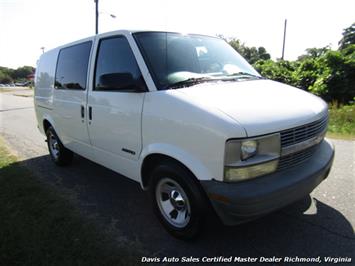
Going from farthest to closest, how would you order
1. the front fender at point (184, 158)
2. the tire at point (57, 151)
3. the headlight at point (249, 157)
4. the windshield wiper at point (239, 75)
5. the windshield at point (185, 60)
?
the tire at point (57, 151)
the windshield wiper at point (239, 75)
the windshield at point (185, 60)
the front fender at point (184, 158)
the headlight at point (249, 157)

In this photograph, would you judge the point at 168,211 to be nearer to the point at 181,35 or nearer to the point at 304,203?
the point at 304,203

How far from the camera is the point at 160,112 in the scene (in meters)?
2.80

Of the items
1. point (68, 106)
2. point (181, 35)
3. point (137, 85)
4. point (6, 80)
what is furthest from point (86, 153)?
point (6, 80)

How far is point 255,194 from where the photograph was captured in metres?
2.33

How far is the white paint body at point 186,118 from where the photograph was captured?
7.87ft

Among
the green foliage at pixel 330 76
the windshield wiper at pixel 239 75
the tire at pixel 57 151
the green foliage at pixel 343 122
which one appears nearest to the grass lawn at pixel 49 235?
the tire at pixel 57 151

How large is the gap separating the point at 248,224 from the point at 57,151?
3891 millimetres

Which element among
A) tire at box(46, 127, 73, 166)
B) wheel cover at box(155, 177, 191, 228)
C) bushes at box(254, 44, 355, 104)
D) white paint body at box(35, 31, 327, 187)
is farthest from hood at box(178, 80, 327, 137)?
bushes at box(254, 44, 355, 104)

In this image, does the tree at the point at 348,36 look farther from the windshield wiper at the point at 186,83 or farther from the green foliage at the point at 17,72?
the green foliage at the point at 17,72

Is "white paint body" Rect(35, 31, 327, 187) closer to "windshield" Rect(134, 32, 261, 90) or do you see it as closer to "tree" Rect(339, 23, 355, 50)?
"windshield" Rect(134, 32, 261, 90)

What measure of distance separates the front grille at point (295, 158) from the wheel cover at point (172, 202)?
0.94 m

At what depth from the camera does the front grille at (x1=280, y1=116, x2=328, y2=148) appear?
2514 mm

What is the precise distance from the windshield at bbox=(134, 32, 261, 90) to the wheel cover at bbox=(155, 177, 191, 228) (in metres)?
1.01

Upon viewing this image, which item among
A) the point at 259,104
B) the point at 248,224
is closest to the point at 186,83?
the point at 259,104
